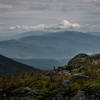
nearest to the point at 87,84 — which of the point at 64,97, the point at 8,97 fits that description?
the point at 64,97

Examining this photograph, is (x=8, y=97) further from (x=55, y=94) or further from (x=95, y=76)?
(x=95, y=76)

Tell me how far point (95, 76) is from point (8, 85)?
26.7 meters

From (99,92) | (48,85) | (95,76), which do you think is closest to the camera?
(99,92)

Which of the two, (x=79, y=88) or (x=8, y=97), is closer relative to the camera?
(x=79, y=88)

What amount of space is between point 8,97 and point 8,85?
793 centimetres

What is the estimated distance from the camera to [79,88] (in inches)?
2413

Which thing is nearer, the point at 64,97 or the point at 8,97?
the point at 64,97

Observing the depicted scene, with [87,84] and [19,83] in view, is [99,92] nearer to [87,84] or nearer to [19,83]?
[87,84]

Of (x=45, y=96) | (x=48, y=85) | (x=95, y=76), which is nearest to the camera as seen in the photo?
(x=45, y=96)

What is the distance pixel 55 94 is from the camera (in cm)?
6212

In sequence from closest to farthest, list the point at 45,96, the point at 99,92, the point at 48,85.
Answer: the point at 99,92 < the point at 45,96 < the point at 48,85

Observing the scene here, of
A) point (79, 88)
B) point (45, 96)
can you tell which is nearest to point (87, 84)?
point (79, 88)

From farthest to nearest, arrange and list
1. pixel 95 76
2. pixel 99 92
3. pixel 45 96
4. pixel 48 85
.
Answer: pixel 95 76, pixel 48 85, pixel 45 96, pixel 99 92

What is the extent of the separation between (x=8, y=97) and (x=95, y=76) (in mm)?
26029
